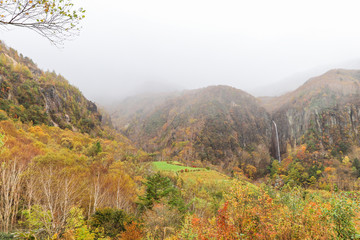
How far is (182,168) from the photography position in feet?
204

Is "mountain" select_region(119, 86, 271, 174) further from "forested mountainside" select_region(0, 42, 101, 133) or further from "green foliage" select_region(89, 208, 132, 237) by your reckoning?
"green foliage" select_region(89, 208, 132, 237)

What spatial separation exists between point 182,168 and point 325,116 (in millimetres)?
125138

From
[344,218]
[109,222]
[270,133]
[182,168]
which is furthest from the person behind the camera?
[270,133]

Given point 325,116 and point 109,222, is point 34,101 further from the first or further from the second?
point 325,116

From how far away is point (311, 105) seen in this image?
5453 inches

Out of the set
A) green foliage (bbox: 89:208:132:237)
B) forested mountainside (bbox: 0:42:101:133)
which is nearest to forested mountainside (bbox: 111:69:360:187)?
Answer: forested mountainside (bbox: 0:42:101:133)

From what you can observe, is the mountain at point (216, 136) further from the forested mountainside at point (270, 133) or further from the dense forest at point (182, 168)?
the dense forest at point (182, 168)

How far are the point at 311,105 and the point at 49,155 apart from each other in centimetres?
16860

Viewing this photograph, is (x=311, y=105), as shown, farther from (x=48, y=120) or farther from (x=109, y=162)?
(x=48, y=120)

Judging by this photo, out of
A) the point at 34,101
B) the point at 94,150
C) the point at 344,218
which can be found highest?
the point at 34,101

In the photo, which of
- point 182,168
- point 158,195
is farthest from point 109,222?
point 182,168

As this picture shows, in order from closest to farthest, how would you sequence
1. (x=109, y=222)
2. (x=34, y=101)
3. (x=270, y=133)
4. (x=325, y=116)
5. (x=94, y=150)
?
(x=109, y=222) < (x=94, y=150) < (x=34, y=101) < (x=325, y=116) < (x=270, y=133)

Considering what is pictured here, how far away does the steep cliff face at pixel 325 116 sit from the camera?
391ft

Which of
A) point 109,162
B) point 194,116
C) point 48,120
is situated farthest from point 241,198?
point 194,116
